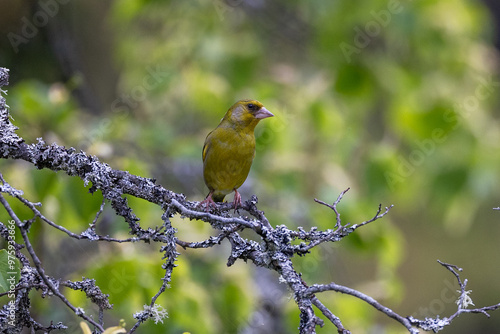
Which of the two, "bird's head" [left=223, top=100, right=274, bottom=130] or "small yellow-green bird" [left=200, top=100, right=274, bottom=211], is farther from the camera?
"bird's head" [left=223, top=100, right=274, bottom=130]

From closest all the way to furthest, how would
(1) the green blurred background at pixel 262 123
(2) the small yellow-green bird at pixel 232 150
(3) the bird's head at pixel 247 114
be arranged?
(2) the small yellow-green bird at pixel 232 150
(1) the green blurred background at pixel 262 123
(3) the bird's head at pixel 247 114

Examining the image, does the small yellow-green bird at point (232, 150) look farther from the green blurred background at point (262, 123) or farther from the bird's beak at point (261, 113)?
the green blurred background at point (262, 123)

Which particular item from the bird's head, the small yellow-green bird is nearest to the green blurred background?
the small yellow-green bird

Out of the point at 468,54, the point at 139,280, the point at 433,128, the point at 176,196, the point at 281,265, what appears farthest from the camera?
the point at 468,54

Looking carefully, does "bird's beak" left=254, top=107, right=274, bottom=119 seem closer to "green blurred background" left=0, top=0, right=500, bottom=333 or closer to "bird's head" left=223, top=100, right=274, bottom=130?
"bird's head" left=223, top=100, right=274, bottom=130

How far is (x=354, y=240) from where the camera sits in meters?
5.22

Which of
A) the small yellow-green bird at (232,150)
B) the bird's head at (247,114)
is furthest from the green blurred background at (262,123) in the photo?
the bird's head at (247,114)

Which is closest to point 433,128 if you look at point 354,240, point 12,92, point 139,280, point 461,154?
point 461,154

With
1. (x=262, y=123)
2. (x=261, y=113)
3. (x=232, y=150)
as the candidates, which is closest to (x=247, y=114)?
(x=261, y=113)

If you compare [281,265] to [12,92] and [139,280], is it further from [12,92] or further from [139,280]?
[12,92]

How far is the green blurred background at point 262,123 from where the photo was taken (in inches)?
170

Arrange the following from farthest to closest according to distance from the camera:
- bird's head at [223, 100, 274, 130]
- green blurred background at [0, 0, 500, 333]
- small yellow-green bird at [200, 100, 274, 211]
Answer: bird's head at [223, 100, 274, 130] < green blurred background at [0, 0, 500, 333] < small yellow-green bird at [200, 100, 274, 211]

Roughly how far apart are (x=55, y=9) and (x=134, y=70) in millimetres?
1392

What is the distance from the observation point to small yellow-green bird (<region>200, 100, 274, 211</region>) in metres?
4.22
